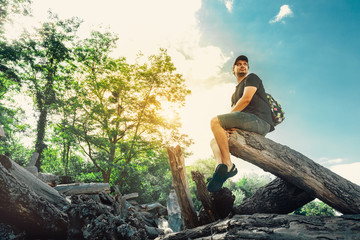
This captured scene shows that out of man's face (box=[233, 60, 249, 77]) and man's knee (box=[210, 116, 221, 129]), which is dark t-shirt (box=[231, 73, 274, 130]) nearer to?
man's face (box=[233, 60, 249, 77])

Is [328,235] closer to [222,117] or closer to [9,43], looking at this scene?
[222,117]

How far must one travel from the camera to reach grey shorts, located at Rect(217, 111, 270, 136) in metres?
2.71

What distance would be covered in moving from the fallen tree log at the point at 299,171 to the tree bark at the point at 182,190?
1.73 m

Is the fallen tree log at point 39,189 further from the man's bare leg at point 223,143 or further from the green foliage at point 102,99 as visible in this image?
the green foliage at point 102,99

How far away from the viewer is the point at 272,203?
315 cm

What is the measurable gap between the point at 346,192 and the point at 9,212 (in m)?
4.86

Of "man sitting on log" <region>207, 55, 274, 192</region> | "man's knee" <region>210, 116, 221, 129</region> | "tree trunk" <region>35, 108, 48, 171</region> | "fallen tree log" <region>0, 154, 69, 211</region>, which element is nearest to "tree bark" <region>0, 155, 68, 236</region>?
"fallen tree log" <region>0, 154, 69, 211</region>

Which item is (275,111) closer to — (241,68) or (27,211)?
(241,68)

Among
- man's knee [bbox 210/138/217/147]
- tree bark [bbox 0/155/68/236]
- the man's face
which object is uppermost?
the man's face

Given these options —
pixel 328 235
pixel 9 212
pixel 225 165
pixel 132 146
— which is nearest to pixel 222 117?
pixel 225 165

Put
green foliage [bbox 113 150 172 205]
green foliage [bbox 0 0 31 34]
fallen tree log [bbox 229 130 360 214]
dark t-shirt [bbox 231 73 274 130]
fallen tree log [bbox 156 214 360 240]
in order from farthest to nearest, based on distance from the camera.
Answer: green foliage [bbox 113 150 172 205] < green foliage [bbox 0 0 31 34] < dark t-shirt [bbox 231 73 274 130] < fallen tree log [bbox 229 130 360 214] < fallen tree log [bbox 156 214 360 240]

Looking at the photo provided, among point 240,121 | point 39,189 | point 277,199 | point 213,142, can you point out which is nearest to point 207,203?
point 277,199

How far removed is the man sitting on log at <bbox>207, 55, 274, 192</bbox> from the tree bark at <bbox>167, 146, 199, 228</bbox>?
1269 mm

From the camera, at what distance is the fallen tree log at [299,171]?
8.54 feet
